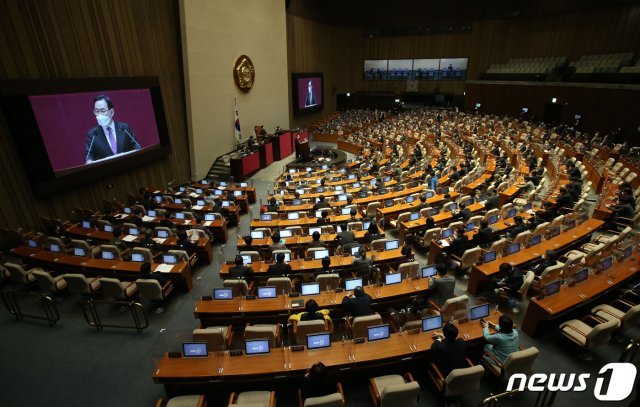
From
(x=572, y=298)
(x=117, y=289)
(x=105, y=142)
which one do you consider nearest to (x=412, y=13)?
(x=105, y=142)

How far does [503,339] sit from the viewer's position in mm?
5234

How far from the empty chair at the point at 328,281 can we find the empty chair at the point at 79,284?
518cm

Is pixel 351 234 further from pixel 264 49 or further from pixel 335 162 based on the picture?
pixel 264 49

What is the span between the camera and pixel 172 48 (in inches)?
661

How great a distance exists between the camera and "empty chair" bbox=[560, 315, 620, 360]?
548 cm

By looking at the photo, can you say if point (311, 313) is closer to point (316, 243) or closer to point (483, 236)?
point (316, 243)

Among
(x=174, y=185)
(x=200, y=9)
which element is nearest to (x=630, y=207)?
(x=174, y=185)

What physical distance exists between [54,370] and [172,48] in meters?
15.3

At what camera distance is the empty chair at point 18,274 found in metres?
8.01

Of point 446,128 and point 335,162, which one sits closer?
point 335,162

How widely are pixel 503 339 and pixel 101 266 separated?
887 cm

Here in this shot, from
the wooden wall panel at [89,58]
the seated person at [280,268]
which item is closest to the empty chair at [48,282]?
the wooden wall panel at [89,58]

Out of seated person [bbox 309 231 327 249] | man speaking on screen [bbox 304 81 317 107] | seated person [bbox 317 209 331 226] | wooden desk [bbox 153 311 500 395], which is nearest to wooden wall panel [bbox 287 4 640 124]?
man speaking on screen [bbox 304 81 317 107]

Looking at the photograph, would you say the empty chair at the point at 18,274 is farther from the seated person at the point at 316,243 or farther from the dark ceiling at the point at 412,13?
the dark ceiling at the point at 412,13
